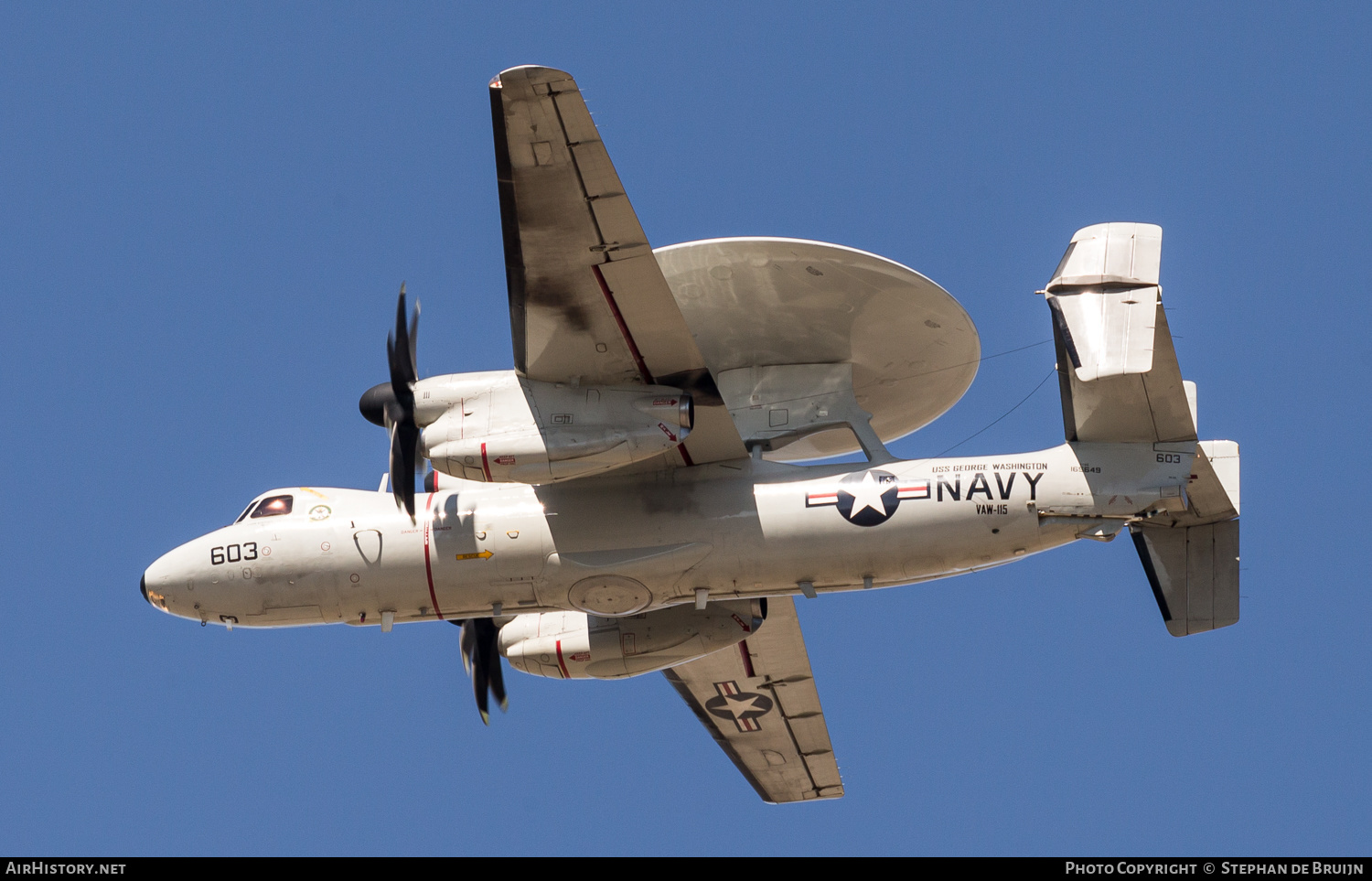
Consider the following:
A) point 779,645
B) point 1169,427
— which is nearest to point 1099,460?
point 1169,427

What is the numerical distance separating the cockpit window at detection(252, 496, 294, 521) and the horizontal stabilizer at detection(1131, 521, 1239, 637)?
11.5 meters

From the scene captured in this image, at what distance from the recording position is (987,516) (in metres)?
22.0

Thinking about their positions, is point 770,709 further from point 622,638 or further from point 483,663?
point 483,663

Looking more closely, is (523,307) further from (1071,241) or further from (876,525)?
(1071,241)

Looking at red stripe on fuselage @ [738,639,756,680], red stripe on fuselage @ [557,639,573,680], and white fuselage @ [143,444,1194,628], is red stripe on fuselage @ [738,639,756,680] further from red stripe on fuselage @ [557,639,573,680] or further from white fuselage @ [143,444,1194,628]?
white fuselage @ [143,444,1194,628]

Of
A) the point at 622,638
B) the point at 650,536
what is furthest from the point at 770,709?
the point at 650,536

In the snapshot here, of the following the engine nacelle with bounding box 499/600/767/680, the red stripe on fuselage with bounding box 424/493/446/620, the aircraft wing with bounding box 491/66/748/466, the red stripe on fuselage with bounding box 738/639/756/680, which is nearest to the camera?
the aircraft wing with bounding box 491/66/748/466

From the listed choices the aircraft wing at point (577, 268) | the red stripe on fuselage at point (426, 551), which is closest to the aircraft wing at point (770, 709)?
the aircraft wing at point (577, 268)

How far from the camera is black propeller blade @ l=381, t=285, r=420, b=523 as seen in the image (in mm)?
22469

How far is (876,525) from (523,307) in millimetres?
5172

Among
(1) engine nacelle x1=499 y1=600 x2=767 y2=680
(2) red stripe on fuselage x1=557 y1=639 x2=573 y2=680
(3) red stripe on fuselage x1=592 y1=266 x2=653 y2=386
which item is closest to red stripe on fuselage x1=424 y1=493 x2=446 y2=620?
(1) engine nacelle x1=499 y1=600 x2=767 y2=680

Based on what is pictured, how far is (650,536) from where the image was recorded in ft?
75.3

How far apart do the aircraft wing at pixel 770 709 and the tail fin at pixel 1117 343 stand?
6805mm

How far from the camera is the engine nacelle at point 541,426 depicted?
22.0 meters
